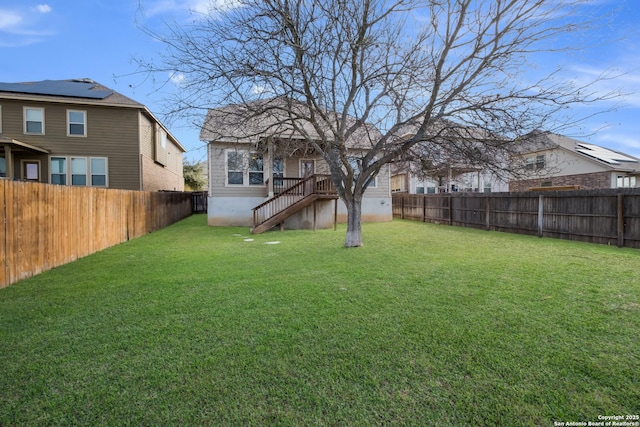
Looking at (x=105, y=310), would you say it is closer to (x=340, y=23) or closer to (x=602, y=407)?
(x=602, y=407)

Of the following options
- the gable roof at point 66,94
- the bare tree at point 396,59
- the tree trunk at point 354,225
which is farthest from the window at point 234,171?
the tree trunk at point 354,225

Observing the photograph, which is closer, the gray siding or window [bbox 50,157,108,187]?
the gray siding

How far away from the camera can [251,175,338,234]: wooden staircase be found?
11.7 meters

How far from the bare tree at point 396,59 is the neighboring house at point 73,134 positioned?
10135 millimetres

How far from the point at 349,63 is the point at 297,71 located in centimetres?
146

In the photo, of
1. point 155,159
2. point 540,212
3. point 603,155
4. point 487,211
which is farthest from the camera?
point 603,155

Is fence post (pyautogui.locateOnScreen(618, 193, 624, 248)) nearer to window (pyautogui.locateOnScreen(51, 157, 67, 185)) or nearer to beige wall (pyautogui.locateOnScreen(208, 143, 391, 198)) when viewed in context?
beige wall (pyautogui.locateOnScreen(208, 143, 391, 198))

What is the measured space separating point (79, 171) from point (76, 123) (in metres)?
2.36

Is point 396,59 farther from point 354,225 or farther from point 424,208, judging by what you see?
point 424,208

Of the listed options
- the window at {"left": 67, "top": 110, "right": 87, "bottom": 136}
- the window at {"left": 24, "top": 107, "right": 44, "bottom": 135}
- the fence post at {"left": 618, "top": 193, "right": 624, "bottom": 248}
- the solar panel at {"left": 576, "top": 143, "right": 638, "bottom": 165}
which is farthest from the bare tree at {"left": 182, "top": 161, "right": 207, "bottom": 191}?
the solar panel at {"left": 576, "top": 143, "right": 638, "bottom": 165}

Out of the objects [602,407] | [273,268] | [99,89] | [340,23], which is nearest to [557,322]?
[602,407]

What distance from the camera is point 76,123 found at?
14.5 meters

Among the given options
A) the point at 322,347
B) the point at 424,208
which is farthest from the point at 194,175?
the point at 322,347

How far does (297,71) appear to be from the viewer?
7.04 metres
